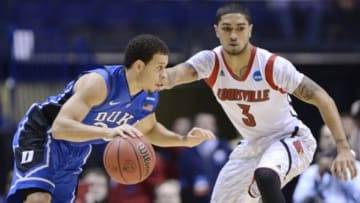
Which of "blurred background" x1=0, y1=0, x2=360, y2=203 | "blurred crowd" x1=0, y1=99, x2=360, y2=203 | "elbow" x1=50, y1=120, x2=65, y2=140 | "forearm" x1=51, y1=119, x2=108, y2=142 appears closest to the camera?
"forearm" x1=51, y1=119, x2=108, y2=142

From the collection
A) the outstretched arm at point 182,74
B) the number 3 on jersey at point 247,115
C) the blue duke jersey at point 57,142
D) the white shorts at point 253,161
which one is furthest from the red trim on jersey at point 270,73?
the blue duke jersey at point 57,142

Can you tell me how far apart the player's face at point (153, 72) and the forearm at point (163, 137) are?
616mm

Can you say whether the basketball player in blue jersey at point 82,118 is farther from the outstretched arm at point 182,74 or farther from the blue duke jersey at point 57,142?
the outstretched arm at point 182,74

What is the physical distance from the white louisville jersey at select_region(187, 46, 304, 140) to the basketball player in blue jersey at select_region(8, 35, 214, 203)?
1.72ft

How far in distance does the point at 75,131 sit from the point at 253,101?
1826mm

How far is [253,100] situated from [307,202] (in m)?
2.43

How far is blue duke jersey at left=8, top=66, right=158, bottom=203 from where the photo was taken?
7.48 metres

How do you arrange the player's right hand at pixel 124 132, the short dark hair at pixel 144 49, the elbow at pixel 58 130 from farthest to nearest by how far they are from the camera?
the short dark hair at pixel 144 49, the elbow at pixel 58 130, the player's right hand at pixel 124 132

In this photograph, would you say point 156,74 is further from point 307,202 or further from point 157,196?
point 157,196

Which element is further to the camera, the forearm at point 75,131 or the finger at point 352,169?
the finger at point 352,169

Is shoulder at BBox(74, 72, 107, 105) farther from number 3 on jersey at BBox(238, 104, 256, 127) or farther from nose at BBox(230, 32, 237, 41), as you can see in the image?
number 3 on jersey at BBox(238, 104, 256, 127)

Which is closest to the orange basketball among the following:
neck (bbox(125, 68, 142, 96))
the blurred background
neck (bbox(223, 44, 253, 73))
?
neck (bbox(125, 68, 142, 96))

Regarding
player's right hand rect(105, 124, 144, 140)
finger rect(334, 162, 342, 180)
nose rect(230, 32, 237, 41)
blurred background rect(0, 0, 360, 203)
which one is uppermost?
nose rect(230, 32, 237, 41)

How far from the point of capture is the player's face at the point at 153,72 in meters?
7.39
